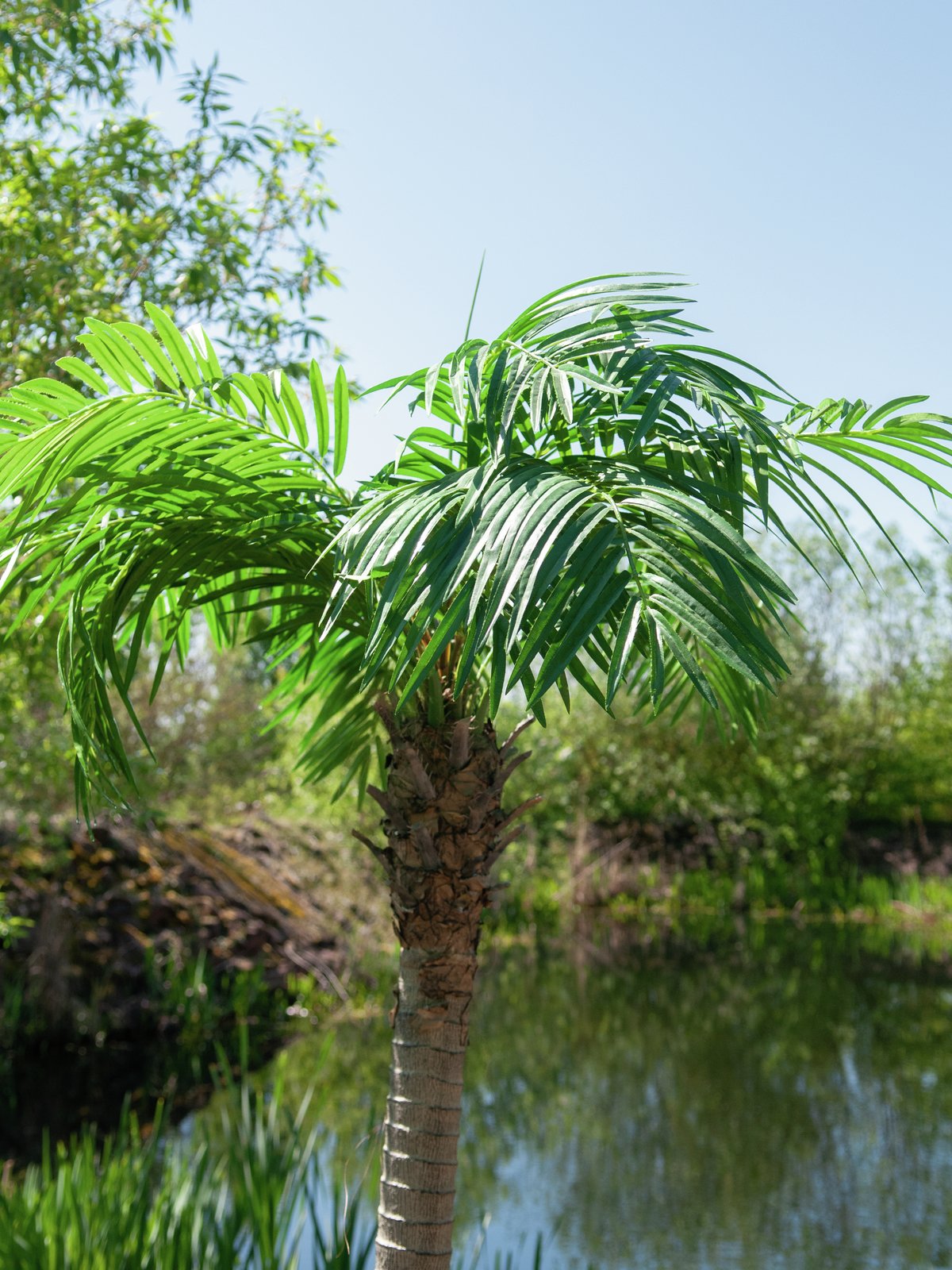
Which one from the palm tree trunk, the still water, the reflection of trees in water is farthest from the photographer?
the reflection of trees in water

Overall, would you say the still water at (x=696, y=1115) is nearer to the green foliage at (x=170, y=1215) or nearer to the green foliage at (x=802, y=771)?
the green foliage at (x=170, y=1215)

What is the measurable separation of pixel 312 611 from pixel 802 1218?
4734mm

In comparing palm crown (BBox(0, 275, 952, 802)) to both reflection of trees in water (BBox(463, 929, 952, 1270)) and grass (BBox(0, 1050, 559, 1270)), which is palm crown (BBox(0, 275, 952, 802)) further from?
reflection of trees in water (BBox(463, 929, 952, 1270))

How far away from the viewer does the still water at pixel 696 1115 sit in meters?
5.40

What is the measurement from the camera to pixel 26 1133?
6602 millimetres

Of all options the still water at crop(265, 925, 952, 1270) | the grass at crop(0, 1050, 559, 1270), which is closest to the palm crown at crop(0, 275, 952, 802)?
the grass at crop(0, 1050, 559, 1270)

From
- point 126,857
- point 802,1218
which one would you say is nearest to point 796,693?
point 126,857

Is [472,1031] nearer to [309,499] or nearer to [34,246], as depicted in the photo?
[34,246]

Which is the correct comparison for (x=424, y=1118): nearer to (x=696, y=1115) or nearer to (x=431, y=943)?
(x=431, y=943)

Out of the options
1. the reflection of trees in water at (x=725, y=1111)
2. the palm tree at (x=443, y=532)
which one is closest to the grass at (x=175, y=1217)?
the palm tree at (x=443, y=532)

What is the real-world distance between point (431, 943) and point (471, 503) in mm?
1062

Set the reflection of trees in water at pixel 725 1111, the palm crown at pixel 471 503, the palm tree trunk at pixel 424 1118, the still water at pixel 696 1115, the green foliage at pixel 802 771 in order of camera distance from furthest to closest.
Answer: the green foliage at pixel 802 771 < the reflection of trees in water at pixel 725 1111 < the still water at pixel 696 1115 < the palm tree trunk at pixel 424 1118 < the palm crown at pixel 471 503

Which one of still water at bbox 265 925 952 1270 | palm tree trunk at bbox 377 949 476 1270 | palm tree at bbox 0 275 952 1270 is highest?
palm tree at bbox 0 275 952 1270

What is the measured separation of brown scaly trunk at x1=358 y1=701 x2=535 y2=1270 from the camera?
7.47 feet
